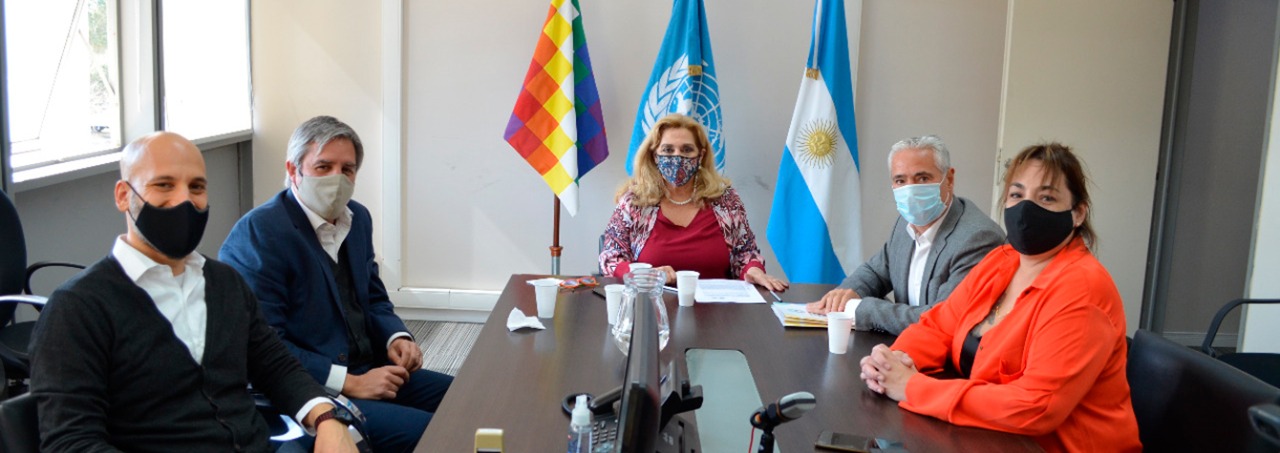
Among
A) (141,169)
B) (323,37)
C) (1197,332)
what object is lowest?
(1197,332)

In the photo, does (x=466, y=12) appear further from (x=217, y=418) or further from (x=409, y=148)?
(x=217, y=418)

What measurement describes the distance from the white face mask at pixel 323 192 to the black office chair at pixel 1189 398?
1796mm

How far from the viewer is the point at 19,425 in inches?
54.9

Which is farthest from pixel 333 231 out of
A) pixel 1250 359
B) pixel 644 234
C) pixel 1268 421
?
pixel 1250 359

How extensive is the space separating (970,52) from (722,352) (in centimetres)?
299

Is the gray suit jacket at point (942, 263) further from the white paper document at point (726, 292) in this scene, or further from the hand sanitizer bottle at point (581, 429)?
the hand sanitizer bottle at point (581, 429)

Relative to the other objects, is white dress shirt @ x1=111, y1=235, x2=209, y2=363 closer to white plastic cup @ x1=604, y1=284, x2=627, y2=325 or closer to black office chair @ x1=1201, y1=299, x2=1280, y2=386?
white plastic cup @ x1=604, y1=284, x2=627, y2=325

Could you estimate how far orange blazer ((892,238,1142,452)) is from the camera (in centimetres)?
160

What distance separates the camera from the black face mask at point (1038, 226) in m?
1.77

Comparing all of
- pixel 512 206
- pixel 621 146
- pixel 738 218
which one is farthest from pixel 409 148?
pixel 738 218

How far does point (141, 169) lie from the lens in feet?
5.32

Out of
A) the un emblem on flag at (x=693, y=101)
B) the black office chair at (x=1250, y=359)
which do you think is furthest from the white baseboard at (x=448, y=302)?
the black office chair at (x=1250, y=359)

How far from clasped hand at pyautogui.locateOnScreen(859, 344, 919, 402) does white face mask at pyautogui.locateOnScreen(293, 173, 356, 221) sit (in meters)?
1.27

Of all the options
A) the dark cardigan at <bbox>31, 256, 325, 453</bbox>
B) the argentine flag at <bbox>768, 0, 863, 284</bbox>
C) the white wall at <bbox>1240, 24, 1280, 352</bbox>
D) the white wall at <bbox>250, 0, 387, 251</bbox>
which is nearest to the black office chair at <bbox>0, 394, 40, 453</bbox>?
the dark cardigan at <bbox>31, 256, 325, 453</bbox>
